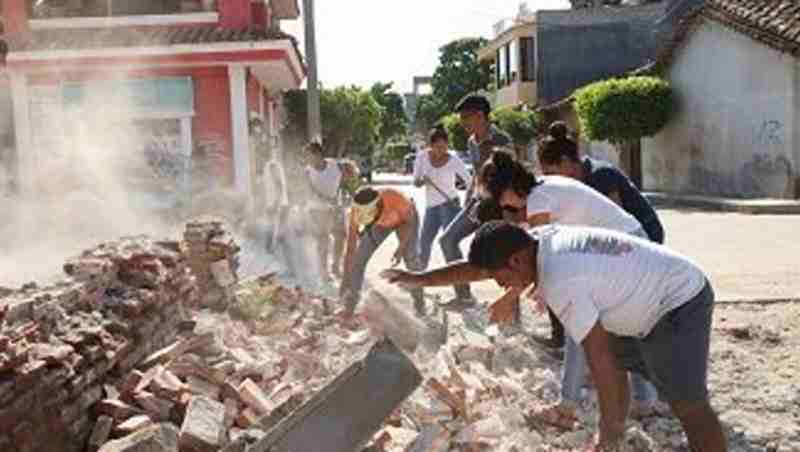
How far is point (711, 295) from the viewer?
4.08m

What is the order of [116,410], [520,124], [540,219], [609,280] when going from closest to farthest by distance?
[609,280] → [116,410] → [540,219] → [520,124]

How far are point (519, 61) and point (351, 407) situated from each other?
40.6 metres

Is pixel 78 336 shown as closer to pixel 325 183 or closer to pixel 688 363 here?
pixel 688 363

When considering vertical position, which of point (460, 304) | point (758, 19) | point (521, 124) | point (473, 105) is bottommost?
point (460, 304)

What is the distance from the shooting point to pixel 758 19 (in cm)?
2298

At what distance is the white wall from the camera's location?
22.2 meters

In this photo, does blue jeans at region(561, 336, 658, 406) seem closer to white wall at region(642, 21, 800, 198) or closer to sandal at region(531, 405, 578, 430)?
sandal at region(531, 405, 578, 430)

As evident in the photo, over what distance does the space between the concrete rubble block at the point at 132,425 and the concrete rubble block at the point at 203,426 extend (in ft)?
0.62

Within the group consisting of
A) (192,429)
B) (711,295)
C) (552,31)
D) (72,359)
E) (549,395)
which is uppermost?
(552,31)

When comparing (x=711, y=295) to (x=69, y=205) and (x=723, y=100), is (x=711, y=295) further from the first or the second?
(x=723, y=100)

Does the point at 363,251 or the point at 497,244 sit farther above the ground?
the point at 497,244

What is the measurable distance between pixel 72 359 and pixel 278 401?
1152mm

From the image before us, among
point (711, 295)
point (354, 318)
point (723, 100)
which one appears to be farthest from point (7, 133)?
point (723, 100)

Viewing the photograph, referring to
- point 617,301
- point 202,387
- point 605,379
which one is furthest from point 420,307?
point 605,379
